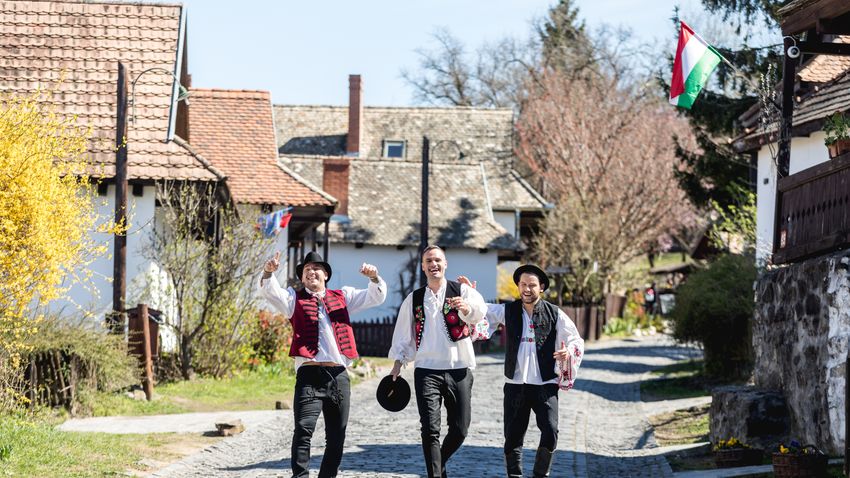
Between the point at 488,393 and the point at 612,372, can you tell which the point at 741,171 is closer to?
the point at 612,372

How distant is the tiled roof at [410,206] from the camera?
1609 inches

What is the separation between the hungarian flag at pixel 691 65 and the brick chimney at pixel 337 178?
86.0ft

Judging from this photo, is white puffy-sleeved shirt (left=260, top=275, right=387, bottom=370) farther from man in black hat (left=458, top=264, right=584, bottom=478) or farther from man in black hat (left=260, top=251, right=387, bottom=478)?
man in black hat (left=458, top=264, right=584, bottom=478)

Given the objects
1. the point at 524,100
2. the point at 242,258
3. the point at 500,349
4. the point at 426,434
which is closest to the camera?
the point at 426,434

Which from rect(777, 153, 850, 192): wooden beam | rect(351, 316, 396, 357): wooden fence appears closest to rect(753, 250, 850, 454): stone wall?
rect(777, 153, 850, 192): wooden beam

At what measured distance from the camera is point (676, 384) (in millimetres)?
24656

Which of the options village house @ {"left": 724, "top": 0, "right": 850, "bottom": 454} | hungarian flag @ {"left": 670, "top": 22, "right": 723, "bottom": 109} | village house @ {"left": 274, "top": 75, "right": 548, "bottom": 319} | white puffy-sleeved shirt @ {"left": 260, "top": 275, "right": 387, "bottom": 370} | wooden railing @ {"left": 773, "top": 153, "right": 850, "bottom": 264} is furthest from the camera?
village house @ {"left": 274, "top": 75, "right": 548, "bottom": 319}

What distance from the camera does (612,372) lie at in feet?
94.9

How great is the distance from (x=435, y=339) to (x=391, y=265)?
3121 cm

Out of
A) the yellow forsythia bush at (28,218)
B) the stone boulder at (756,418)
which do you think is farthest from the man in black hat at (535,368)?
the yellow forsythia bush at (28,218)

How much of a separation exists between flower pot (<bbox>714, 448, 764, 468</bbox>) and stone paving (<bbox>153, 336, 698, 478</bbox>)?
0.55 meters

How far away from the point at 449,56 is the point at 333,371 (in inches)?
2049

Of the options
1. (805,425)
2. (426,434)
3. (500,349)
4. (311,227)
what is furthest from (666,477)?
(500,349)

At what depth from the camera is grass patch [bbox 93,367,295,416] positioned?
1684cm
